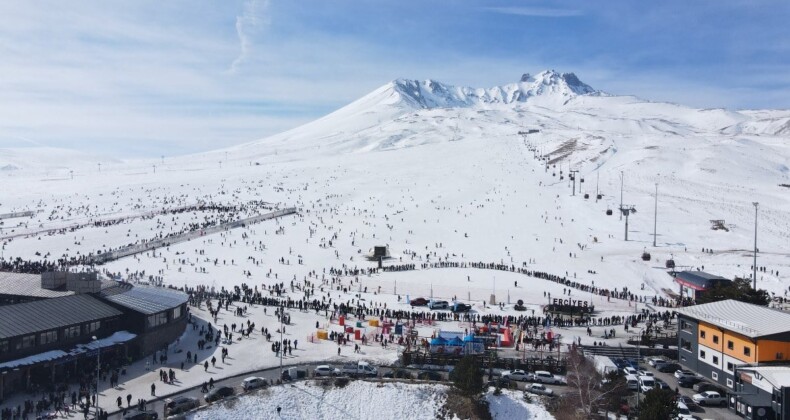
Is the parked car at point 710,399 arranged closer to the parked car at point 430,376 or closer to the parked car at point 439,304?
the parked car at point 430,376

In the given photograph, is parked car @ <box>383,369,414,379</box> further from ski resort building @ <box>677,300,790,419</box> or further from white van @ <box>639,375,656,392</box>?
ski resort building @ <box>677,300,790,419</box>

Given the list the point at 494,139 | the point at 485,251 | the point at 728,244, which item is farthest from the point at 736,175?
the point at 494,139

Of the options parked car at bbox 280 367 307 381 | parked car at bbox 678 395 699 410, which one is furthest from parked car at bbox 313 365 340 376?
parked car at bbox 678 395 699 410

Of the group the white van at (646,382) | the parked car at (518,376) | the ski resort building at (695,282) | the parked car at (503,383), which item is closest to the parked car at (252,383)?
the parked car at (503,383)

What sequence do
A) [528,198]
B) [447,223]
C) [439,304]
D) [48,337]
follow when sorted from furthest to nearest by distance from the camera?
1. [528,198]
2. [447,223]
3. [439,304]
4. [48,337]

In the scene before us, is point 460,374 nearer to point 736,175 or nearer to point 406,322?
point 406,322

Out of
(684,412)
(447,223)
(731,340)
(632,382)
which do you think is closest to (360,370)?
(632,382)

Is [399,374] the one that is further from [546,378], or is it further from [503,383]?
[546,378]
